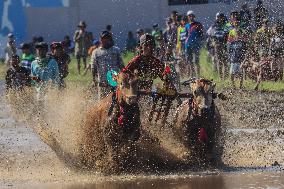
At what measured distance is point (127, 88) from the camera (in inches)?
407

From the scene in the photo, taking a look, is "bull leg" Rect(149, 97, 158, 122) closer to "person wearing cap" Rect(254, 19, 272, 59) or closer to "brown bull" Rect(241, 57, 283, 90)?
"brown bull" Rect(241, 57, 283, 90)

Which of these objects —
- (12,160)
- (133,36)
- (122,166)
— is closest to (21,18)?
(133,36)

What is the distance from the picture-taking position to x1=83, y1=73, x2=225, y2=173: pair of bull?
10.4 metres

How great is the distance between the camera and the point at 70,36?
107ft

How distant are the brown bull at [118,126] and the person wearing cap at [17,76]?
5934 millimetres

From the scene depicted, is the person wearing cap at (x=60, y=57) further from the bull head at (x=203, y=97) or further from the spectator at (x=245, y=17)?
the spectator at (x=245, y=17)

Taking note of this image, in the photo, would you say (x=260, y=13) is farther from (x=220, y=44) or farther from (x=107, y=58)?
(x=107, y=58)

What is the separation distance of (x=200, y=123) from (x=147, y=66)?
1.07 m

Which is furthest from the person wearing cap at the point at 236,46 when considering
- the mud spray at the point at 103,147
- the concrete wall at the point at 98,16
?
the concrete wall at the point at 98,16

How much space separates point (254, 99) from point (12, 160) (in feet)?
26.4

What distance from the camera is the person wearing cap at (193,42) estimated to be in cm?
2245

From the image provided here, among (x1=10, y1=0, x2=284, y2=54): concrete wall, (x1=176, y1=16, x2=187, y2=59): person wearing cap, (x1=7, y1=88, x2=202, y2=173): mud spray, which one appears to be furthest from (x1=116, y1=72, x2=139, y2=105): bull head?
(x1=10, y1=0, x2=284, y2=54): concrete wall

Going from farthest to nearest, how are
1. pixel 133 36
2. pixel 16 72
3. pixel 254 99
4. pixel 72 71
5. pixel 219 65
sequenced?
pixel 133 36 → pixel 72 71 → pixel 219 65 → pixel 254 99 → pixel 16 72

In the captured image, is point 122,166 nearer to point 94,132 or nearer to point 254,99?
point 94,132
